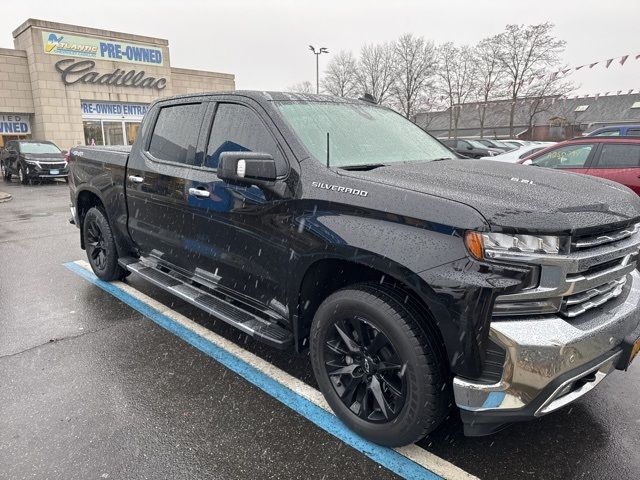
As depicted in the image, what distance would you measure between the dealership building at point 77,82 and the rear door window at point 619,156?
2530 centimetres

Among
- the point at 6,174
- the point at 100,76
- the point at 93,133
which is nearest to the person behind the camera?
the point at 6,174

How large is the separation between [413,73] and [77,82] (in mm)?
31863

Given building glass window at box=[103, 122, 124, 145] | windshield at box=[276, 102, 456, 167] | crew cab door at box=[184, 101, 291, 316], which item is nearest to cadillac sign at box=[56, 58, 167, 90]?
building glass window at box=[103, 122, 124, 145]

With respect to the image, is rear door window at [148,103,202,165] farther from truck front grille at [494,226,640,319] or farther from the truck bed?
truck front grille at [494,226,640,319]

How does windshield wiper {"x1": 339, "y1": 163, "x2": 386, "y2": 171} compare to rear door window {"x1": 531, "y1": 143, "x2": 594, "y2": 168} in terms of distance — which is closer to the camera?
windshield wiper {"x1": 339, "y1": 163, "x2": 386, "y2": 171}

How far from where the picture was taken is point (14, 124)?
24.5 m

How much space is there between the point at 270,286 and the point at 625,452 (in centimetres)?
215

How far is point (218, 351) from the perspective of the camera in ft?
11.8

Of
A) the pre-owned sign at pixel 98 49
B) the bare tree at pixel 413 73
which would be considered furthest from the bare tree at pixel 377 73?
the pre-owned sign at pixel 98 49

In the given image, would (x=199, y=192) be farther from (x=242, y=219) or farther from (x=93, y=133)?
(x=93, y=133)

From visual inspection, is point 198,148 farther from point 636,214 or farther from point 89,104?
point 89,104

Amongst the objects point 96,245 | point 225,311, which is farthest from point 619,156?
point 96,245

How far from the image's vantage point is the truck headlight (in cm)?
197

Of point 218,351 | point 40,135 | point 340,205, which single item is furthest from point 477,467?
point 40,135
